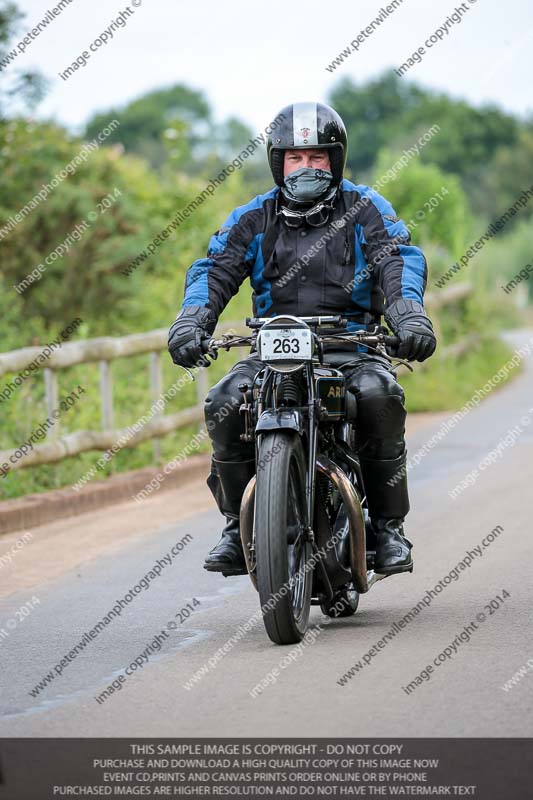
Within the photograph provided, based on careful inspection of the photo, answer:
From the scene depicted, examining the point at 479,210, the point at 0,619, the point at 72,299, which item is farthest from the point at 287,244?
the point at 479,210

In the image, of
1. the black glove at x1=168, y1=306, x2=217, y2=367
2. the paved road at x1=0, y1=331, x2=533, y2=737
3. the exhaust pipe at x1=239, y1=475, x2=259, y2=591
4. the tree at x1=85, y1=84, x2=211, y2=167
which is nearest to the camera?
the paved road at x1=0, y1=331, x2=533, y2=737

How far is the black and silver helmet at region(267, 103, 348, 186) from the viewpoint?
686cm

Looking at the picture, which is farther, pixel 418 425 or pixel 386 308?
pixel 418 425

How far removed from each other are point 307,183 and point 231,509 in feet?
4.74

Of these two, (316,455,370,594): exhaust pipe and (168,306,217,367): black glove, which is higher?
(168,306,217,367): black glove

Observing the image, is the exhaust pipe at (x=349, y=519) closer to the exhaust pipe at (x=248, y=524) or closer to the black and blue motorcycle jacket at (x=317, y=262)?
the exhaust pipe at (x=248, y=524)

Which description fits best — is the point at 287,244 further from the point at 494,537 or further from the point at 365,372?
the point at 494,537

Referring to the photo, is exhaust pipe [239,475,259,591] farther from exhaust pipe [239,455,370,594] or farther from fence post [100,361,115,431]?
fence post [100,361,115,431]

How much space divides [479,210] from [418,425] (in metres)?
65.9

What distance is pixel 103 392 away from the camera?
41.1ft
